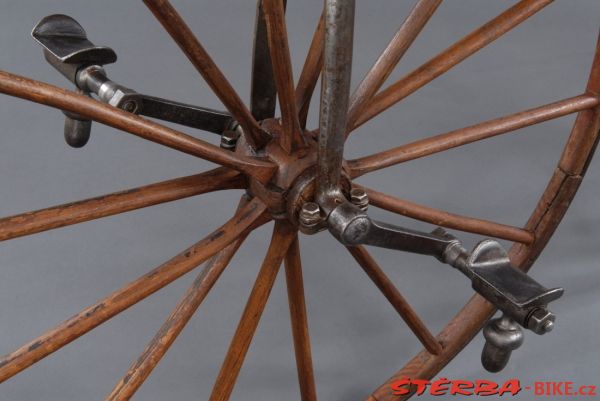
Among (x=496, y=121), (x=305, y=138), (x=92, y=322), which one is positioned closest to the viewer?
(x=92, y=322)

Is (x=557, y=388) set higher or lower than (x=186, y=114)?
lower

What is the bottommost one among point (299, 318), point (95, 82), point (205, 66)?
point (299, 318)

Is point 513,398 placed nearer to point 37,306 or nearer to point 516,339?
point 516,339

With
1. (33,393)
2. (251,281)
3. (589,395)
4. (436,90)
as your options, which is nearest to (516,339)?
Answer: (589,395)

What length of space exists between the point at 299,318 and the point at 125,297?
14.0 inches

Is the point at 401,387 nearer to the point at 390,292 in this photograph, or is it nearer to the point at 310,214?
the point at 390,292

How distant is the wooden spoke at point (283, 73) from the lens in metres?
1.07

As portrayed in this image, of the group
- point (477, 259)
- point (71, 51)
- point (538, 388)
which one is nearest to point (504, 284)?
point (477, 259)

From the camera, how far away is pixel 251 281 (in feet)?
5.97

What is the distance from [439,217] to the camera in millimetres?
1332

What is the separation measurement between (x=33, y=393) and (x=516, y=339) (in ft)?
2.54

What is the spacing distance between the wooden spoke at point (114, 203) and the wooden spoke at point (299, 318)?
0.49 feet

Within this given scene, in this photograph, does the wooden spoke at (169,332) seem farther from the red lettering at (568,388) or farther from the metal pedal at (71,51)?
the red lettering at (568,388)

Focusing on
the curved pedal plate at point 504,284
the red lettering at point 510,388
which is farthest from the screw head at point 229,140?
the red lettering at point 510,388
